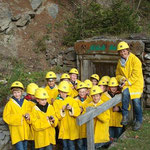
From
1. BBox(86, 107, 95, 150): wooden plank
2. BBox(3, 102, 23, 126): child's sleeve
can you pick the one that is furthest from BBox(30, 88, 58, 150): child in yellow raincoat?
BBox(86, 107, 95, 150): wooden plank

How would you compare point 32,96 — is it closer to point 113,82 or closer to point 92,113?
point 92,113

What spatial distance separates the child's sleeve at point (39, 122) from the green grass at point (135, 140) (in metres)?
1.52

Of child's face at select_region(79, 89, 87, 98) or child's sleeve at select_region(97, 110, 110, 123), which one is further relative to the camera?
child's face at select_region(79, 89, 87, 98)

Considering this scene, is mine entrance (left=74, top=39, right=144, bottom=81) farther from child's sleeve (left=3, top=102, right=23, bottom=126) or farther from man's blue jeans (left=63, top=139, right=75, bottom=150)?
child's sleeve (left=3, top=102, right=23, bottom=126)

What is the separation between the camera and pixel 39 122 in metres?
4.61

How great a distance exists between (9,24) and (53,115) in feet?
21.3

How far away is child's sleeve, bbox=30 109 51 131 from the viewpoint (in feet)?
15.1

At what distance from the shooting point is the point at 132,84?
5500 mm

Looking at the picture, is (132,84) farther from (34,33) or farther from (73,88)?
(34,33)

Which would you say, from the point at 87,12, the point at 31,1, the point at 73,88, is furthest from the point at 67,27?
the point at 73,88

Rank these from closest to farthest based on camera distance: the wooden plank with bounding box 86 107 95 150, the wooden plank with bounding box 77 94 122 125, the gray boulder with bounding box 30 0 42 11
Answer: the wooden plank with bounding box 77 94 122 125
the wooden plank with bounding box 86 107 95 150
the gray boulder with bounding box 30 0 42 11

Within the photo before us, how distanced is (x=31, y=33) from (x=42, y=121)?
663 centimetres

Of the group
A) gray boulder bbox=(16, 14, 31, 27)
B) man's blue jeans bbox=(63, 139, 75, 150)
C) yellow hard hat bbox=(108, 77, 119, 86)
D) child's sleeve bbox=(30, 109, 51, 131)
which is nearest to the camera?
child's sleeve bbox=(30, 109, 51, 131)

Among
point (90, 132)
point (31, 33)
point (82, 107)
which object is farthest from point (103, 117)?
point (31, 33)
